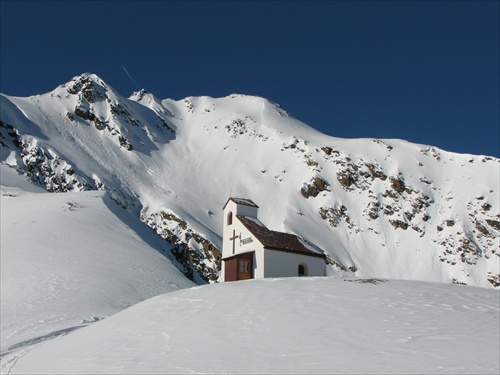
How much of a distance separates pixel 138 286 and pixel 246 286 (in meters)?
14.2

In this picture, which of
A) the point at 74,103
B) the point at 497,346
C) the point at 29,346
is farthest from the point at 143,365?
the point at 74,103

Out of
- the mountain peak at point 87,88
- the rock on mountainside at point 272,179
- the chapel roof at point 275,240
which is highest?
the mountain peak at point 87,88

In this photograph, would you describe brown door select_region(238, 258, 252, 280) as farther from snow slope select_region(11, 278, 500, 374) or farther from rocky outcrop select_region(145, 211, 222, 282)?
rocky outcrop select_region(145, 211, 222, 282)

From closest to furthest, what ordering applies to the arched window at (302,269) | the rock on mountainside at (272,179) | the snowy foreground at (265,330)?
the snowy foreground at (265,330) < the arched window at (302,269) < the rock on mountainside at (272,179)

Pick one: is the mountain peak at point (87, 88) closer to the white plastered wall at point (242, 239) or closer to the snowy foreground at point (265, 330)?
the white plastered wall at point (242, 239)

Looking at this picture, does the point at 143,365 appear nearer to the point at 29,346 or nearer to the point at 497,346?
the point at 497,346

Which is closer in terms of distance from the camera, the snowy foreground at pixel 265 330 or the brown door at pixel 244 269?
the snowy foreground at pixel 265 330

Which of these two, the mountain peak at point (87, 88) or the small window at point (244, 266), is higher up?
the mountain peak at point (87, 88)

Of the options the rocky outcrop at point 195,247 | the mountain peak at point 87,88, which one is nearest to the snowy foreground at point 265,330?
the rocky outcrop at point 195,247

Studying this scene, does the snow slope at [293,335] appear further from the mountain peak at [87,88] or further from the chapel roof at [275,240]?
the mountain peak at [87,88]

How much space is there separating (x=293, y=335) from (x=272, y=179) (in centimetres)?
10570

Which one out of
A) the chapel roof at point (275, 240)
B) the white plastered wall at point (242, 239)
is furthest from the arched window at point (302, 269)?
the white plastered wall at point (242, 239)

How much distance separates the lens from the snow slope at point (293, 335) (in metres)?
9.80

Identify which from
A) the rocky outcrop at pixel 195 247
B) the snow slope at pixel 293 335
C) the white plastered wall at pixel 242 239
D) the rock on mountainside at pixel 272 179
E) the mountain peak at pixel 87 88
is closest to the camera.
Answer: the snow slope at pixel 293 335
